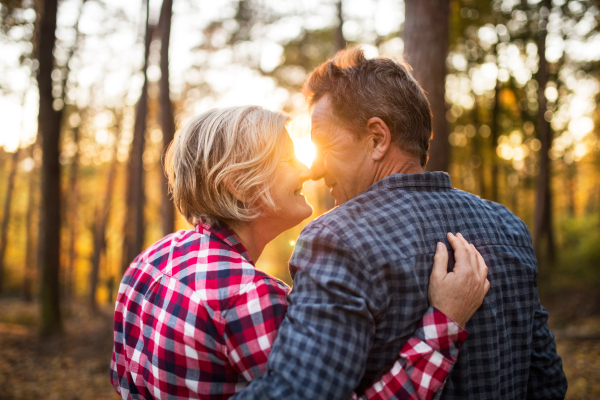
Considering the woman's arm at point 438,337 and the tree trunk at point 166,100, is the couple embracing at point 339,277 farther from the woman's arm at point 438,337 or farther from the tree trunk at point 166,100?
the tree trunk at point 166,100

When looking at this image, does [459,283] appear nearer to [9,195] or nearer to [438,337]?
[438,337]

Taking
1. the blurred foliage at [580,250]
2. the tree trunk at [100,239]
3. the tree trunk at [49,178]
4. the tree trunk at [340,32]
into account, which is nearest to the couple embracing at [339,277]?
the tree trunk at [49,178]

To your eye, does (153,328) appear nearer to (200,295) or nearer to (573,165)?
(200,295)

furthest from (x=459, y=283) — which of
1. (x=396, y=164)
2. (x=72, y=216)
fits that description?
(x=72, y=216)

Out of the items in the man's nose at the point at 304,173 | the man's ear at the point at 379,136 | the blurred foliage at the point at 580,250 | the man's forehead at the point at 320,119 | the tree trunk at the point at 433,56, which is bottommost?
the blurred foliage at the point at 580,250

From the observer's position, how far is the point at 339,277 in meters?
1.24

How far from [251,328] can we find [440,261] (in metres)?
0.73

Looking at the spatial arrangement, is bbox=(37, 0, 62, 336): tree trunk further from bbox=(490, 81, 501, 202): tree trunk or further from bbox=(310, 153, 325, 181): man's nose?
bbox=(490, 81, 501, 202): tree trunk

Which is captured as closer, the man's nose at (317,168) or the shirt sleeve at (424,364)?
the shirt sleeve at (424,364)

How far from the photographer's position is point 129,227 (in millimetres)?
16984

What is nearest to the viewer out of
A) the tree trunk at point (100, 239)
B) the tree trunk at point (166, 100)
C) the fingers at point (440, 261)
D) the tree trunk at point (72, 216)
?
the fingers at point (440, 261)

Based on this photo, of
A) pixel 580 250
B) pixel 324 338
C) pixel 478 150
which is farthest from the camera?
pixel 478 150

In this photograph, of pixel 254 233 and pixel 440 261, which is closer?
pixel 440 261

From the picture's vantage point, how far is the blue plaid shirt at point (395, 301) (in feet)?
3.89
